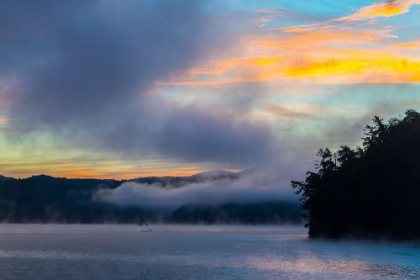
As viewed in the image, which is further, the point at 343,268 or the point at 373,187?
the point at 373,187

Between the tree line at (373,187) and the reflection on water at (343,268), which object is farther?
the tree line at (373,187)

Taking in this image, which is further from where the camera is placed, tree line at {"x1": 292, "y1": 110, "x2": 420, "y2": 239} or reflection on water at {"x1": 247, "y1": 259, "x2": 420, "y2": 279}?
tree line at {"x1": 292, "y1": 110, "x2": 420, "y2": 239}

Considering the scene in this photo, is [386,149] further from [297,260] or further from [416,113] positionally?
[297,260]

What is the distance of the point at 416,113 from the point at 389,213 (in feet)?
65.2

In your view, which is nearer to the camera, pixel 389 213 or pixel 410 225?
pixel 410 225

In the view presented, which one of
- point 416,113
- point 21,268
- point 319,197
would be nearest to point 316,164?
point 319,197

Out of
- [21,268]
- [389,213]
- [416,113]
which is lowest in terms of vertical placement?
[21,268]

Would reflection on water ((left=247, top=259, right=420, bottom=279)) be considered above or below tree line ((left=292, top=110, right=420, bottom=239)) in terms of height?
below

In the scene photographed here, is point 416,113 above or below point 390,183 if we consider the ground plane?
above

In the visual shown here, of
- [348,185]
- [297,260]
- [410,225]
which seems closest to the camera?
[297,260]

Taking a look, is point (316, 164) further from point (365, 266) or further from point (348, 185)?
point (365, 266)

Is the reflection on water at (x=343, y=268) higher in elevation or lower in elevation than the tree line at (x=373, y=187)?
lower

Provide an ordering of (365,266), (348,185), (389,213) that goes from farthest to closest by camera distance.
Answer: (348,185)
(389,213)
(365,266)

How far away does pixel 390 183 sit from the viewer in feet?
358
